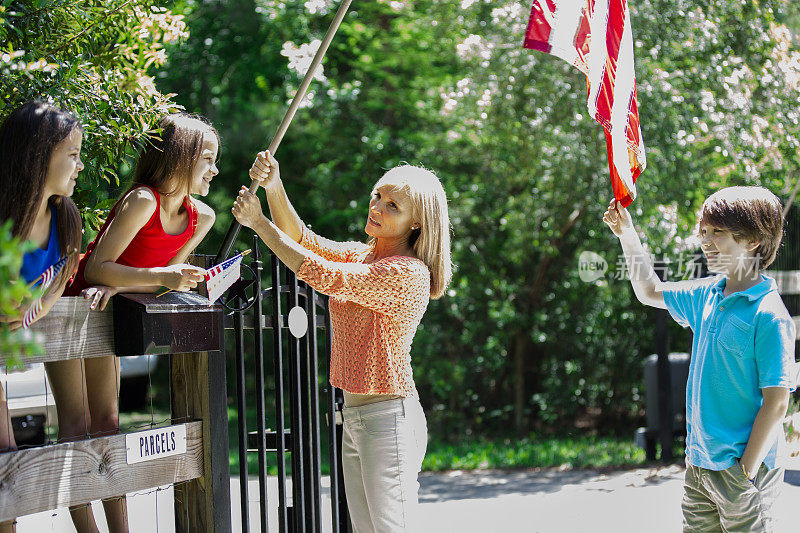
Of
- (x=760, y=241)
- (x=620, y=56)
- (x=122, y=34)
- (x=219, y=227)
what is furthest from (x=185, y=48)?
(x=760, y=241)

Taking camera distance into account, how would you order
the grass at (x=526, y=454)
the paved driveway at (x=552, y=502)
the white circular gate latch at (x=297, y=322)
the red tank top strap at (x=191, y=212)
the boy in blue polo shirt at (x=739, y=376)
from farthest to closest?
the grass at (x=526, y=454) < the paved driveway at (x=552, y=502) < the white circular gate latch at (x=297, y=322) < the red tank top strap at (x=191, y=212) < the boy in blue polo shirt at (x=739, y=376)

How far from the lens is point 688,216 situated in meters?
7.83

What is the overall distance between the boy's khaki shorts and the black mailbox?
1.79 m

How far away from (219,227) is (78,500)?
30.7ft

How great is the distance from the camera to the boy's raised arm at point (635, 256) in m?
3.38

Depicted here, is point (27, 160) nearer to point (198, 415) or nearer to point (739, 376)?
point (198, 415)

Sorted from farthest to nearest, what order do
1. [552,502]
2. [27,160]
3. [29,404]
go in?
[552,502] < [29,404] < [27,160]

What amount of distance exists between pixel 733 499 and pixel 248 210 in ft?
6.18

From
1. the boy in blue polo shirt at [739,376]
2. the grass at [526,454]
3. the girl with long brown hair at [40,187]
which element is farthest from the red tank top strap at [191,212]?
the grass at [526,454]

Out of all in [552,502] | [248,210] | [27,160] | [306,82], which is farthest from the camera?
[552,502]

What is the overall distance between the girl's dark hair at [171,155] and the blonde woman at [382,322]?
21cm

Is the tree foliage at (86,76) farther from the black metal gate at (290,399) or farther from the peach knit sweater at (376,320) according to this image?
the peach knit sweater at (376,320)

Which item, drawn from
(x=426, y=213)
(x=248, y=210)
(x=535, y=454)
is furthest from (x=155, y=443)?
(x=535, y=454)

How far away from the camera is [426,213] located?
121 inches
